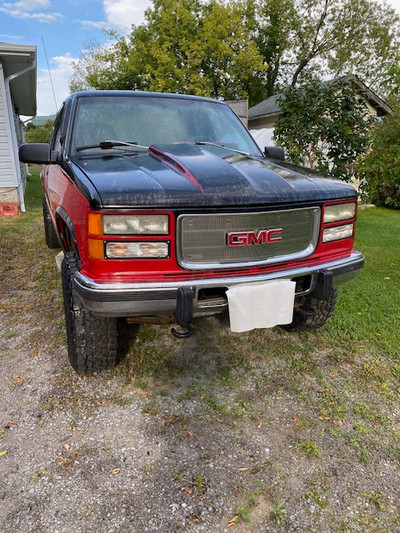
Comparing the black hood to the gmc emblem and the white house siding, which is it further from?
the white house siding

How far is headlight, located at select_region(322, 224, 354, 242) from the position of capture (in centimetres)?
244

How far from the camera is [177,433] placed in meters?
2.12

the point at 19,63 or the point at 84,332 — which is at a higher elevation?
the point at 19,63

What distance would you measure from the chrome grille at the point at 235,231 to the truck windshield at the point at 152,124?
1151 millimetres

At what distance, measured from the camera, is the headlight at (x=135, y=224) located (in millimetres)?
1889

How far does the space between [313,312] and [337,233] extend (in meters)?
0.67

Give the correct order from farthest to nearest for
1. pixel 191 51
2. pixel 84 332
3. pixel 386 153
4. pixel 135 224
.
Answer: pixel 191 51
pixel 386 153
pixel 84 332
pixel 135 224

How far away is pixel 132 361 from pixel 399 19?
3243 cm

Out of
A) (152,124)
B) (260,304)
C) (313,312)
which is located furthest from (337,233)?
(152,124)

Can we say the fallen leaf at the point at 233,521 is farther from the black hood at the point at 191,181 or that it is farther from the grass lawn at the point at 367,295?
the grass lawn at the point at 367,295

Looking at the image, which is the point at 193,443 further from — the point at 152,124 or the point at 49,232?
the point at 49,232

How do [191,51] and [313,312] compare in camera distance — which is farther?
[191,51]

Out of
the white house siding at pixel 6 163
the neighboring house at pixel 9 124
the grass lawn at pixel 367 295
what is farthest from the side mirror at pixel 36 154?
the white house siding at pixel 6 163

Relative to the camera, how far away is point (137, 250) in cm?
195
